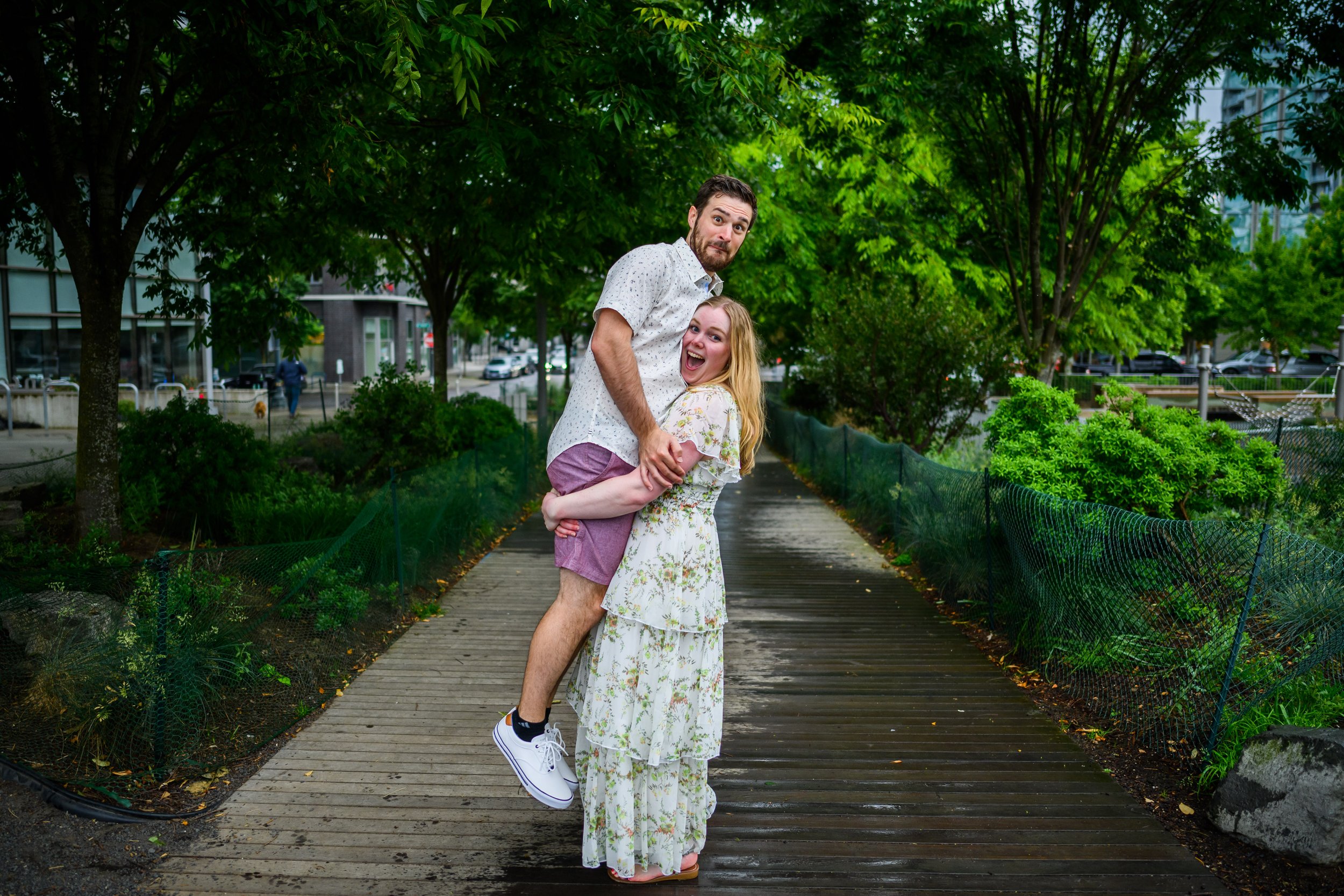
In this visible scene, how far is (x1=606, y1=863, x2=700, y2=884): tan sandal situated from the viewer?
3.54m

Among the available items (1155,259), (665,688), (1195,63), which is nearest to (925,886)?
(665,688)

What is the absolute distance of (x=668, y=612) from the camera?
3.31 meters

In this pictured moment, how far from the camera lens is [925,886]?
3.56m

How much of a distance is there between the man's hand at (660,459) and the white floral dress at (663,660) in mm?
68

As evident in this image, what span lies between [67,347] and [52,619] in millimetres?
19074

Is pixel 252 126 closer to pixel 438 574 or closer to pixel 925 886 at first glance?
pixel 438 574

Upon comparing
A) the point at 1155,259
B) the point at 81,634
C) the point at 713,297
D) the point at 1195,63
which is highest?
the point at 1195,63

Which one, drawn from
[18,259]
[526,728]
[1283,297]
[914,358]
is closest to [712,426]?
[526,728]

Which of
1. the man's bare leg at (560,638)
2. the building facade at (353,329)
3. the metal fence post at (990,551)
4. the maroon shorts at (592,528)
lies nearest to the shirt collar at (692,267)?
the maroon shorts at (592,528)

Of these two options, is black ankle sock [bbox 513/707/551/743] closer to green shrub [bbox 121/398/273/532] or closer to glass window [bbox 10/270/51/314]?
green shrub [bbox 121/398/273/532]

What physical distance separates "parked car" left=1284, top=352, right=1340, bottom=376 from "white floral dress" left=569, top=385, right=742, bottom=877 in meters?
44.0

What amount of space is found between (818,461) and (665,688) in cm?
1314

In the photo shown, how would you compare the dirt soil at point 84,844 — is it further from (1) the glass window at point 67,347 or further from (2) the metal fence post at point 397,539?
(1) the glass window at point 67,347

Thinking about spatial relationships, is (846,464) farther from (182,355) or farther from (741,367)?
(182,355)
